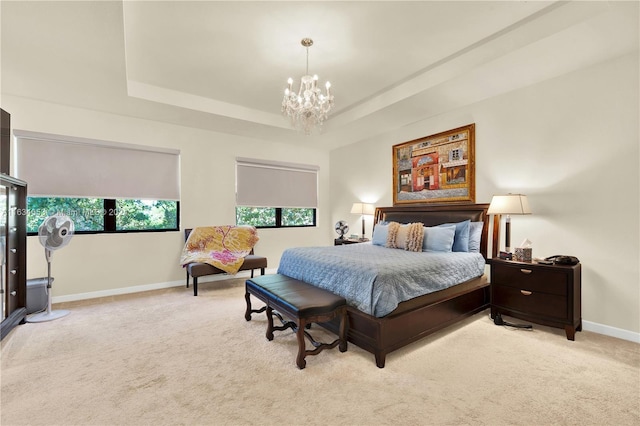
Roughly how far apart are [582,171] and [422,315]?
2235 mm

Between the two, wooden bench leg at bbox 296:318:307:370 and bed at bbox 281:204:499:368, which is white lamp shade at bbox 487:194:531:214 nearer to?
bed at bbox 281:204:499:368

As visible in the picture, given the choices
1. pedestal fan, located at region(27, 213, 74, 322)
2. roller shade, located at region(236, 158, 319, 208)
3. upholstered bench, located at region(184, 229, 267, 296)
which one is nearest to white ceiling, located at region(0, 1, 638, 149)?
roller shade, located at region(236, 158, 319, 208)

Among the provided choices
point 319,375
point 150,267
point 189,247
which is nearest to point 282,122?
point 189,247

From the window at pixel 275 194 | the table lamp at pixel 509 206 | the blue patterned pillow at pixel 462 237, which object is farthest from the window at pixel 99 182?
the table lamp at pixel 509 206

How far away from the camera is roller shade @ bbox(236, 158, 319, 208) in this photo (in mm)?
5230

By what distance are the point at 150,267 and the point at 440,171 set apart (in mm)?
4559

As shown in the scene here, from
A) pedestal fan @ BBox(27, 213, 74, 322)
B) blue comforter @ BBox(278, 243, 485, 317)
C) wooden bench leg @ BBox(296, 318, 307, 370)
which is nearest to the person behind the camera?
wooden bench leg @ BBox(296, 318, 307, 370)

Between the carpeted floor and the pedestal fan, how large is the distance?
0.24 m

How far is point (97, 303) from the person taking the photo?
12.1 feet

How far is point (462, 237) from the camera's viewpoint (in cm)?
350

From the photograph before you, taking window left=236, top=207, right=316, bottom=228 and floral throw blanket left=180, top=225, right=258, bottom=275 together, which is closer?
floral throw blanket left=180, top=225, right=258, bottom=275

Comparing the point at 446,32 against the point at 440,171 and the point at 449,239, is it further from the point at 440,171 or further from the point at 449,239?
the point at 449,239

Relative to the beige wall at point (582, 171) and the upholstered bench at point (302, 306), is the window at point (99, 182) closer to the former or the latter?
the upholstered bench at point (302, 306)

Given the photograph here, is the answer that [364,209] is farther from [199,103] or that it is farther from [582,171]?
[199,103]
